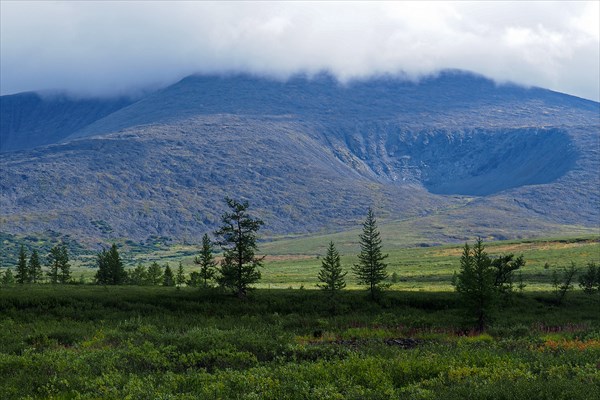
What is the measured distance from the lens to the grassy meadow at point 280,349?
827 inches

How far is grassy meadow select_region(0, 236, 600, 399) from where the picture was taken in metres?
21.0

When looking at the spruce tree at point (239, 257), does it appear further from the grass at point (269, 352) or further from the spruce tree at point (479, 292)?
the spruce tree at point (479, 292)

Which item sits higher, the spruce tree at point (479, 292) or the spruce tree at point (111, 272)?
the spruce tree at point (479, 292)

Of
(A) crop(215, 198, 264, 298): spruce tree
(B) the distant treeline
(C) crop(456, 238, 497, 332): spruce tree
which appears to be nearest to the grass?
(C) crop(456, 238, 497, 332): spruce tree

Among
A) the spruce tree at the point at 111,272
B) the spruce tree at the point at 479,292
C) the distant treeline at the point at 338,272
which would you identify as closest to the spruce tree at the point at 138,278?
the distant treeline at the point at 338,272

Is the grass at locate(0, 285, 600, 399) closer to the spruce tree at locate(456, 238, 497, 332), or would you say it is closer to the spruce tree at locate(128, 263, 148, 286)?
the spruce tree at locate(456, 238, 497, 332)

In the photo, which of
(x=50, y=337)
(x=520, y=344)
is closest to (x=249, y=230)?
(x=50, y=337)

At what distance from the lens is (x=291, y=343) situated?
109 ft

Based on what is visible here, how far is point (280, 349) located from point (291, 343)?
6.52 ft

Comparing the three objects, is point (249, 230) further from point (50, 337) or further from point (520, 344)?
point (520, 344)

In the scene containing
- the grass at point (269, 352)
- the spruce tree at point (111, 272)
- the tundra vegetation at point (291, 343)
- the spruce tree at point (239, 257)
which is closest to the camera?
the grass at point (269, 352)

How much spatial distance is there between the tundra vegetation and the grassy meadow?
0.30 feet

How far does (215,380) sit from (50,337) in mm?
18555

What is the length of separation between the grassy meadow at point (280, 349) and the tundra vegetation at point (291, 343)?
91mm
